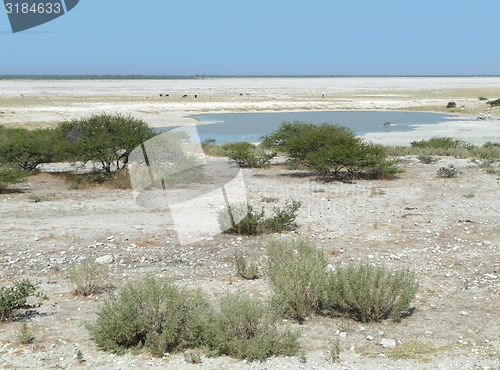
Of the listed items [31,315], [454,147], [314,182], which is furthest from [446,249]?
[454,147]

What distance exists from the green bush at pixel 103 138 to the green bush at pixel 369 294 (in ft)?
34.8

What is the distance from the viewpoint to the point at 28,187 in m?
14.3

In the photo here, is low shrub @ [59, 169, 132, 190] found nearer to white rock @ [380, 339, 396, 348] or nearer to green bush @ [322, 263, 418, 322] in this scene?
green bush @ [322, 263, 418, 322]

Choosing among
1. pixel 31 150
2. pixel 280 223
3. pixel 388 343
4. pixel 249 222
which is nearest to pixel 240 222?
pixel 249 222

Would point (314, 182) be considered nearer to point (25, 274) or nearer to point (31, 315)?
point (25, 274)

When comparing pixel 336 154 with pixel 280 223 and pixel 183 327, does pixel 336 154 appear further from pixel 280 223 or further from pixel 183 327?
pixel 183 327

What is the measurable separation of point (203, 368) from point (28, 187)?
11.6m

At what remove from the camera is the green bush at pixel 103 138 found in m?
14.7

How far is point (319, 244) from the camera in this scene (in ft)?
28.7

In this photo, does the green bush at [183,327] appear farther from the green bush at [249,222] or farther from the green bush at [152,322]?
the green bush at [249,222]

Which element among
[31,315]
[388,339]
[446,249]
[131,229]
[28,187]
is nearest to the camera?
[388,339]

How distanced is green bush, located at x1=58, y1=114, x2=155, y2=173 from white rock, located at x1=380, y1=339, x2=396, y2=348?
11.5 metres

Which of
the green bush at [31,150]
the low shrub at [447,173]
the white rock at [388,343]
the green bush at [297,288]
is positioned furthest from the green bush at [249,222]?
the low shrub at [447,173]

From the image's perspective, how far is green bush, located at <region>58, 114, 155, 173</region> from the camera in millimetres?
14727
